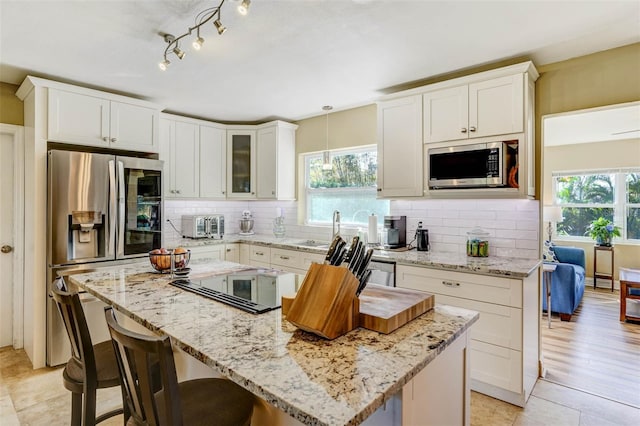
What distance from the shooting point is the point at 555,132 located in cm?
536

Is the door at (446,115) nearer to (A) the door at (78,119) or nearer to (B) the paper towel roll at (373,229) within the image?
(B) the paper towel roll at (373,229)

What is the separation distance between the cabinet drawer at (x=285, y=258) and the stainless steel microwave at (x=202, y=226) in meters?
0.86

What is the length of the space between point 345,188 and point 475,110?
68.7 inches

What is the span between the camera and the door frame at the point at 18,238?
326 centimetres

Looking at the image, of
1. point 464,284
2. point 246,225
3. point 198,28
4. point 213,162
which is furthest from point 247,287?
point 246,225

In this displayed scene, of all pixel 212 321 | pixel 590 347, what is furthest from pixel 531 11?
pixel 590 347

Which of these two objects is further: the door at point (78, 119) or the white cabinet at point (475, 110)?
the door at point (78, 119)

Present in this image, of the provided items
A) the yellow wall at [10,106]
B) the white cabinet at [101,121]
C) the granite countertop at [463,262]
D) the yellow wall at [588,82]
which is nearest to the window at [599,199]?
the yellow wall at [588,82]

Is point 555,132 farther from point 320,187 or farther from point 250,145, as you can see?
point 250,145

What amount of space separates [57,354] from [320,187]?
10.1ft

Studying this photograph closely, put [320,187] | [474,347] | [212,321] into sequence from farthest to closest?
[320,187] < [474,347] < [212,321]

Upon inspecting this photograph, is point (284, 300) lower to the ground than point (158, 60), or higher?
lower

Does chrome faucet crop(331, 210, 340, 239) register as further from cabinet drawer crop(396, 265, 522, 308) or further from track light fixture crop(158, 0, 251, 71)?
track light fixture crop(158, 0, 251, 71)

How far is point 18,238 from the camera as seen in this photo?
3.31 meters
